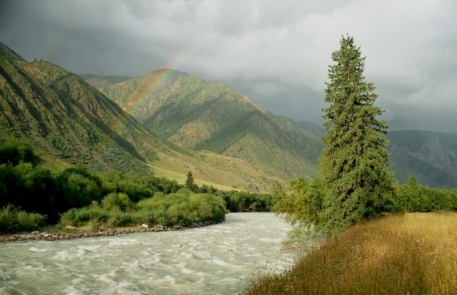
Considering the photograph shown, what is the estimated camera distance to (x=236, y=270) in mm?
19875

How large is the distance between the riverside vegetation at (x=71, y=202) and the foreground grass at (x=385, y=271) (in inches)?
1212

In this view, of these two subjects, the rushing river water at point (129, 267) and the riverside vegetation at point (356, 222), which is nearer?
the riverside vegetation at point (356, 222)

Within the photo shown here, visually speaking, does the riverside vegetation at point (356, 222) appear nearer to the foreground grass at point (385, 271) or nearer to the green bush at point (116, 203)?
the foreground grass at point (385, 271)

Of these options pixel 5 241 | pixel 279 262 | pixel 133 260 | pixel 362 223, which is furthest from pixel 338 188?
pixel 5 241

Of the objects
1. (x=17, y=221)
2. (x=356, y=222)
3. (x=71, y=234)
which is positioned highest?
(x=356, y=222)

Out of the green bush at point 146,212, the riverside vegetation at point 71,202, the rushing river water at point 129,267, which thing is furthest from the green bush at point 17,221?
the rushing river water at point 129,267

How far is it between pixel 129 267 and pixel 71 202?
32.7m

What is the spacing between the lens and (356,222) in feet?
74.5

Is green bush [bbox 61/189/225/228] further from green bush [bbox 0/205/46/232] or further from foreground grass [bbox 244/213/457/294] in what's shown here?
foreground grass [bbox 244/213/457/294]

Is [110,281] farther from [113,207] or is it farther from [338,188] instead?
[113,207]

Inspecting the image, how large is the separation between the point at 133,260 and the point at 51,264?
506cm

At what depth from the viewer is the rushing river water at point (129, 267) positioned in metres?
15.1

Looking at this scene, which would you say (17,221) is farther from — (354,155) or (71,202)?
(354,155)

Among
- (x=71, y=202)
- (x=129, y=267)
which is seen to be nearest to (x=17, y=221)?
(x=71, y=202)
